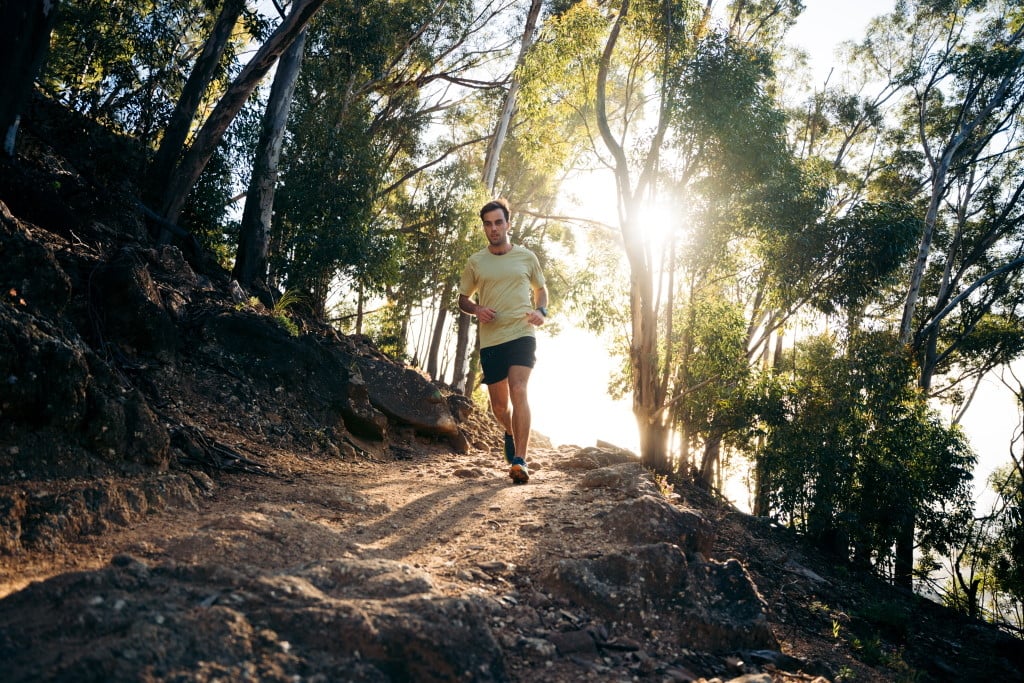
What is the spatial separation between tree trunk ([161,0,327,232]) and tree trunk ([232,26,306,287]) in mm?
1073

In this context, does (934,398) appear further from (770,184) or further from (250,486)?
(250,486)

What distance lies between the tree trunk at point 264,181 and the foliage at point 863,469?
321 inches

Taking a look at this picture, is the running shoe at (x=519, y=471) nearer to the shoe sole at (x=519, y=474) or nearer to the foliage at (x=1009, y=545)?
the shoe sole at (x=519, y=474)

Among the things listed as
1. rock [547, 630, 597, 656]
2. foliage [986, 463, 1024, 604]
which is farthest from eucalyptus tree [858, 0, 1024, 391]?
rock [547, 630, 597, 656]

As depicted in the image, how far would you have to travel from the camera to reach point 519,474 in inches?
199

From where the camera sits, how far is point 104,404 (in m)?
3.31

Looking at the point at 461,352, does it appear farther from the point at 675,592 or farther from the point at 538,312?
the point at 675,592

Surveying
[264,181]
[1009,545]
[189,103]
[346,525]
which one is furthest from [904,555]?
[189,103]

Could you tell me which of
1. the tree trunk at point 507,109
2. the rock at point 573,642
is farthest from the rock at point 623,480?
the tree trunk at point 507,109

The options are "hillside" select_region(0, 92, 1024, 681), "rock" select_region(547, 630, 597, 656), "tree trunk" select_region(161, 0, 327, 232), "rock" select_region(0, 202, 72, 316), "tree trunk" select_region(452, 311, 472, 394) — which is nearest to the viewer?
"hillside" select_region(0, 92, 1024, 681)

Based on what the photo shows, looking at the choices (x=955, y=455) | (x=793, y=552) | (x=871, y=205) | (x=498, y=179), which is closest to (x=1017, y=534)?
(x=955, y=455)

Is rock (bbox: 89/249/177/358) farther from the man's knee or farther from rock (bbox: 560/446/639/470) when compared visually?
rock (bbox: 560/446/639/470)

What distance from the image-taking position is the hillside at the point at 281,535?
6.34ft

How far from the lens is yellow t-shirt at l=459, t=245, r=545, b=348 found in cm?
499
